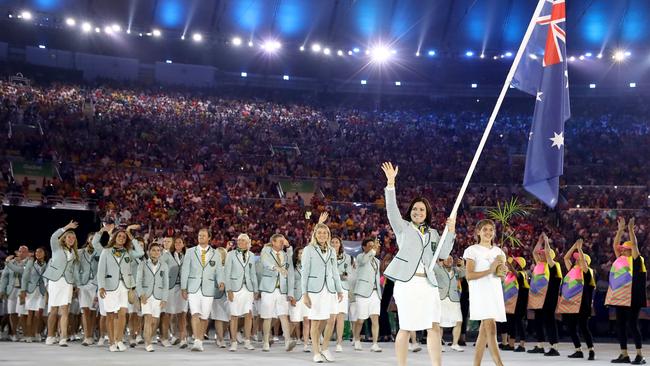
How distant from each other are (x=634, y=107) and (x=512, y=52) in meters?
6.25

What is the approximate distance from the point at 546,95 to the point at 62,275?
8501 millimetres

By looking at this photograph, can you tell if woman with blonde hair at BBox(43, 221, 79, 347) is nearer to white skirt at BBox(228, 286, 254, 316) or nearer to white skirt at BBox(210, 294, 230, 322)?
white skirt at BBox(210, 294, 230, 322)

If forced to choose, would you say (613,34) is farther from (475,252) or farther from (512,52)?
(475,252)

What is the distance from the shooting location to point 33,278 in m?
16.2

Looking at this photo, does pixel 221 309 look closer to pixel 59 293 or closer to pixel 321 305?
pixel 59 293

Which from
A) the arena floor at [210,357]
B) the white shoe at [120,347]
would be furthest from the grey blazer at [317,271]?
the white shoe at [120,347]

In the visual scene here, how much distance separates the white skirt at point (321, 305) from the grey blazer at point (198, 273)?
2.49 meters

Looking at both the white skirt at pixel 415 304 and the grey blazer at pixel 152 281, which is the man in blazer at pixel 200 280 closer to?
the grey blazer at pixel 152 281

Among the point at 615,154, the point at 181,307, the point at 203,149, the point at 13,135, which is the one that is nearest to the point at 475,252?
the point at 181,307

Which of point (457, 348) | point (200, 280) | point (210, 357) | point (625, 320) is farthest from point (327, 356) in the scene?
point (625, 320)

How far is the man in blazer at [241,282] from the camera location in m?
14.5

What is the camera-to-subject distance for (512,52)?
42.8 metres

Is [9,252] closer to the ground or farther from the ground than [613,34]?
closer to the ground

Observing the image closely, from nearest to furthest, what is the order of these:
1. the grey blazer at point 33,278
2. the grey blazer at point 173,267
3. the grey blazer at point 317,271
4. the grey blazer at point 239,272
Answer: the grey blazer at point 317,271
the grey blazer at point 239,272
the grey blazer at point 173,267
the grey blazer at point 33,278
